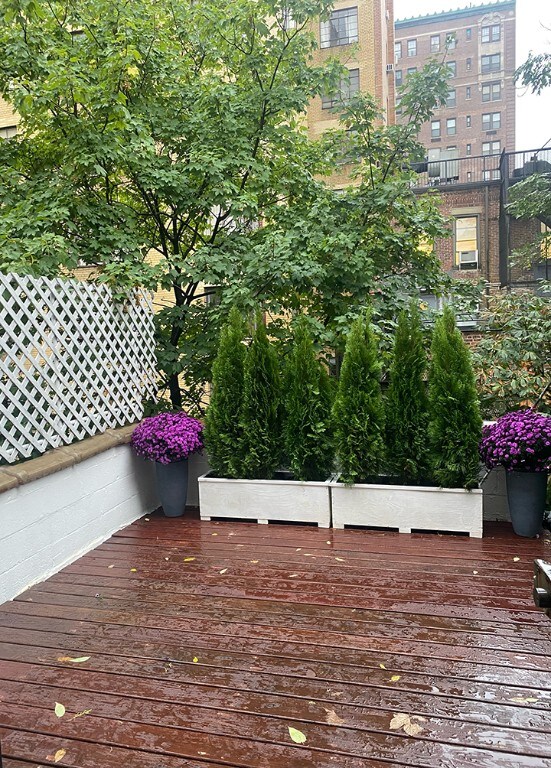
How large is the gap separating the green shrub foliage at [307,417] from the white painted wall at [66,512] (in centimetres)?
130

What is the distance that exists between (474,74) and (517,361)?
47216 mm

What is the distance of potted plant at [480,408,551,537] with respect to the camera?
139 inches

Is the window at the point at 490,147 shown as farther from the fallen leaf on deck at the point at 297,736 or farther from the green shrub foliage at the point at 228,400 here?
the fallen leaf on deck at the point at 297,736

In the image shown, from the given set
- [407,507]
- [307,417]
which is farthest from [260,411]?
[407,507]

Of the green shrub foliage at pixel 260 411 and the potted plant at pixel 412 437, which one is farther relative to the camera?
the green shrub foliage at pixel 260 411

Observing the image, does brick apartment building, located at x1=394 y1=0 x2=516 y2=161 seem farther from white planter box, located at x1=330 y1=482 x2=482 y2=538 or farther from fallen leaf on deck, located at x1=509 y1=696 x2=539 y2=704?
fallen leaf on deck, located at x1=509 y1=696 x2=539 y2=704

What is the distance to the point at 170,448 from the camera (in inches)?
162

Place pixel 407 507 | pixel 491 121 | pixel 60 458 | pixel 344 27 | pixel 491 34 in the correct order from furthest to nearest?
pixel 491 34 → pixel 491 121 → pixel 344 27 → pixel 407 507 → pixel 60 458

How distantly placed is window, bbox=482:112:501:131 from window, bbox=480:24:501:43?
548 cm

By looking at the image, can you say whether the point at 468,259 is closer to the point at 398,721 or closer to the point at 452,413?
the point at 452,413

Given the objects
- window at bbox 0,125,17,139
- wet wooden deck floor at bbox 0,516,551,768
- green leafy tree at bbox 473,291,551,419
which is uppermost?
window at bbox 0,125,17,139

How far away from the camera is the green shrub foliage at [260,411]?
410 centimetres

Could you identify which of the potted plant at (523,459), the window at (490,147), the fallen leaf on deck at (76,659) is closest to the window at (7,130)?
the potted plant at (523,459)

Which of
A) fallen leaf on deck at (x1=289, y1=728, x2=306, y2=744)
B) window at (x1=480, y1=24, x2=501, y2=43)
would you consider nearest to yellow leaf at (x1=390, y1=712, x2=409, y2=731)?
fallen leaf on deck at (x1=289, y1=728, x2=306, y2=744)
